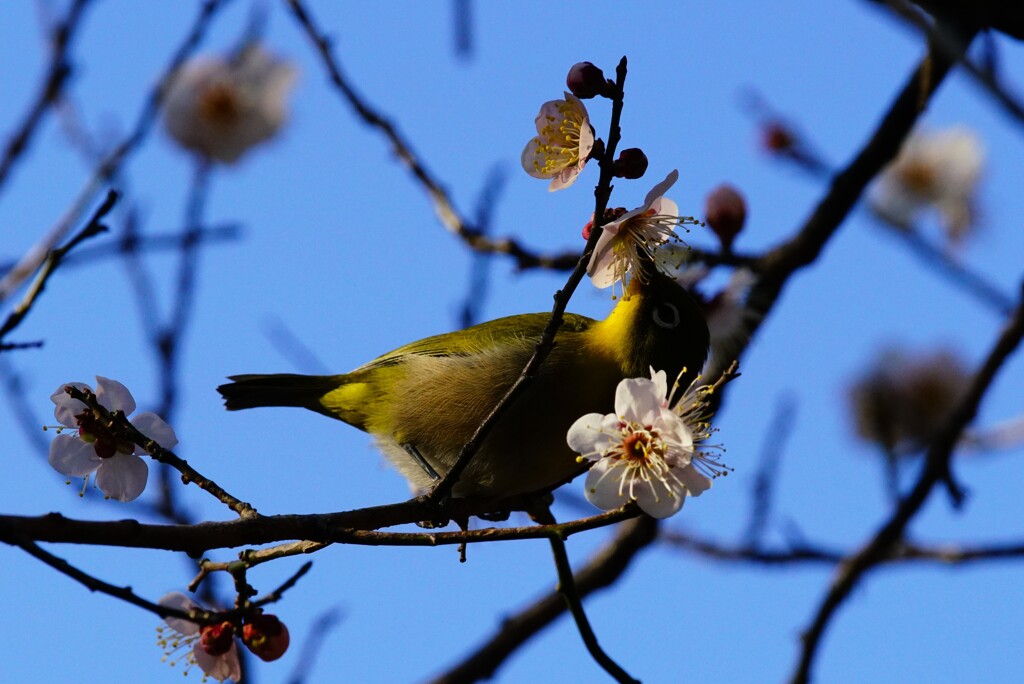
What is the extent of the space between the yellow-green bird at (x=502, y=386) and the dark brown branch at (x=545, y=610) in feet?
4.69

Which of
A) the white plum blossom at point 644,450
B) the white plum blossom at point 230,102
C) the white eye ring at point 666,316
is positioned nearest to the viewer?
the white plum blossom at point 644,450

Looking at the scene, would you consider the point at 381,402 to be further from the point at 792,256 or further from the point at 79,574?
the point at 79,574

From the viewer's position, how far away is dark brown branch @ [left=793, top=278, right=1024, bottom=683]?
4.75 metres

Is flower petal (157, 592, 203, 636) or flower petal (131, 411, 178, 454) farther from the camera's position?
flower petal (157, 592, 203, 636)

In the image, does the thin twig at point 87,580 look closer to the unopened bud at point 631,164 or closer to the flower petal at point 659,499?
the flower petal at point 659,499

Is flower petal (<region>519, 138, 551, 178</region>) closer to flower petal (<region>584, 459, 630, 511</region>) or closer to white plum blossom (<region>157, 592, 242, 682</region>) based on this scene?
flower petal (<region>584, 459, 630, 511</region>)

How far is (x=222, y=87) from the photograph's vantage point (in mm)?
6270

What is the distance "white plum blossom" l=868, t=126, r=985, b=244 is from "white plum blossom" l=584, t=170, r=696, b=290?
404cm

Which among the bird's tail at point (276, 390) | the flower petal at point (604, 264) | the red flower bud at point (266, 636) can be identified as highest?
the flower petal at point (604, 264)

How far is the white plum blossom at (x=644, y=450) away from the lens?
105 inches

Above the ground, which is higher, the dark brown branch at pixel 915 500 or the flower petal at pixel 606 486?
the dark brown branch at pixel 915 500

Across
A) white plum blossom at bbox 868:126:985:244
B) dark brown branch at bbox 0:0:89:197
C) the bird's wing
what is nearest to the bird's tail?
the bird's wing

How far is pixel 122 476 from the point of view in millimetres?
2877

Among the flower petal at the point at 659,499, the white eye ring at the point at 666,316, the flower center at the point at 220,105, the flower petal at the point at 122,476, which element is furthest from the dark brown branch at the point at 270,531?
the flower center at the point at 220,105
